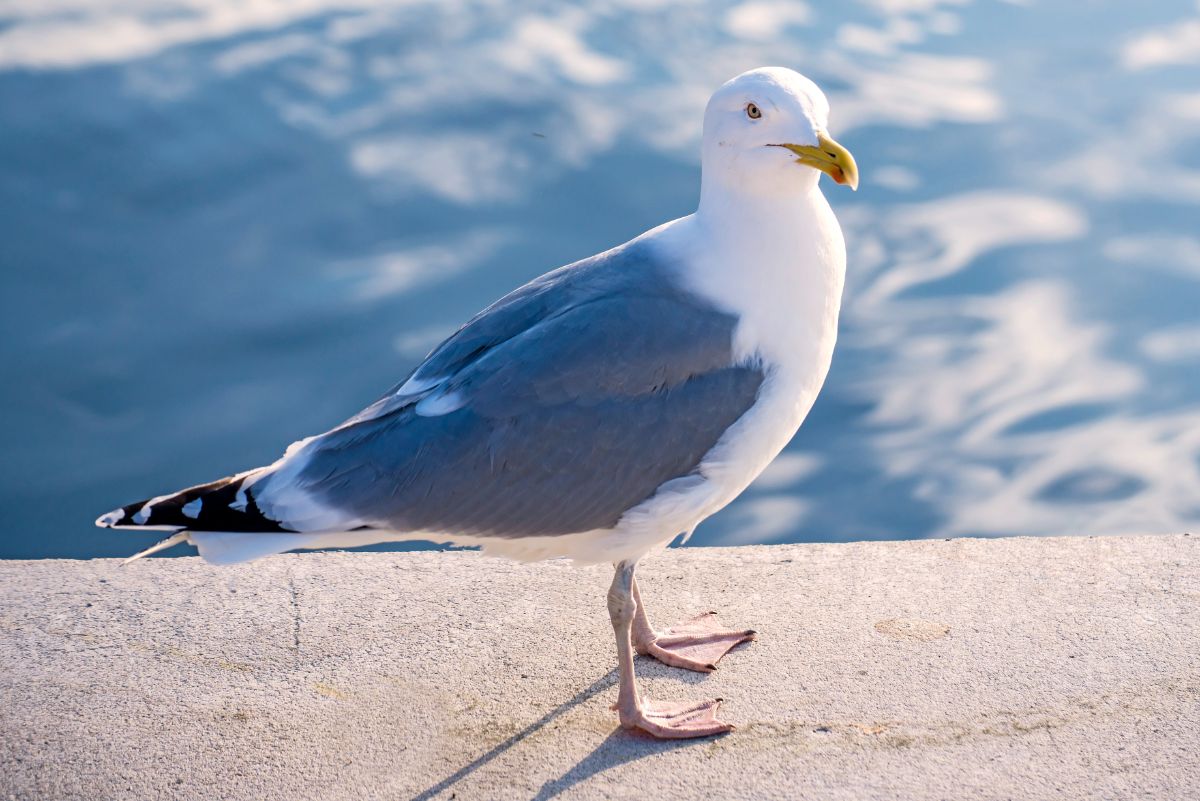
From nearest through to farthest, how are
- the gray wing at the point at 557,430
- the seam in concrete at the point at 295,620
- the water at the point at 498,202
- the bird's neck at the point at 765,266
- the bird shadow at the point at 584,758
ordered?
the bird shadow at the point at 584,758, the gray wing at the point at 557,430, the bird's neck at the point at 765,266, the seam in concrete at the point at 295,620, the water at the point at 498,202

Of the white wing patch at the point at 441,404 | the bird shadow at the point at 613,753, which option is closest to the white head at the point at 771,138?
the white wing patch at the point at 441,404

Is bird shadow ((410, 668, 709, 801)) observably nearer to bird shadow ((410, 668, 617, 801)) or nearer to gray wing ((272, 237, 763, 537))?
bird shadow ((410, 668, 617, 801))

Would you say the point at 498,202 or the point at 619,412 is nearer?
the point at 619,412

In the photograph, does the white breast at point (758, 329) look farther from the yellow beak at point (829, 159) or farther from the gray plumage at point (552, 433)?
the yellow beak at point (829, 159)

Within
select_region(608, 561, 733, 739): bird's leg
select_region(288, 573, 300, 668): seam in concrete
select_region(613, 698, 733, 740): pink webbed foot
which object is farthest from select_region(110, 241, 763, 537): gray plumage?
select_region(288, 573, 300, 668): seam in concrete

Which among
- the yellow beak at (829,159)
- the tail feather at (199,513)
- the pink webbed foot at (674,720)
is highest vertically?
the yellow beak at (829,159)

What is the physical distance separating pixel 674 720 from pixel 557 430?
32.1 inches

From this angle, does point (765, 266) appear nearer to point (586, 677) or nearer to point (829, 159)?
point (829, 159)

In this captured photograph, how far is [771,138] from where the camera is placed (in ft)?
12.7

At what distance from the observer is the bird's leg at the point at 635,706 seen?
154 inches

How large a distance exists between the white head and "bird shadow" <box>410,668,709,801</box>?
1.45 m

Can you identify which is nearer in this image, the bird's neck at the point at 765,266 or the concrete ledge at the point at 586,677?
the concrete ledge at the point at 586,677

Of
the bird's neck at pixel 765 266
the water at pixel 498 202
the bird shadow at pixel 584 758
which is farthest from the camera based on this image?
the water at pixel 498 202

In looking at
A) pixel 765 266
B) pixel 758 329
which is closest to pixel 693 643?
pixel 758 329
